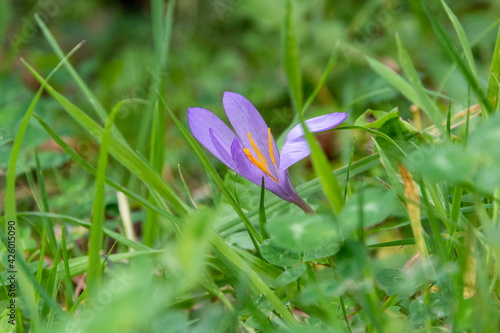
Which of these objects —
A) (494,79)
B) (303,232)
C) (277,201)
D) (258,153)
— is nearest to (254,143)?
(258,153)

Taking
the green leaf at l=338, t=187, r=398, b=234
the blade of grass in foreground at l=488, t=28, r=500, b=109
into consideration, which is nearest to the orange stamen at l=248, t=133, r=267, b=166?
the green leaf at l=338, t=187, r=398, b=234

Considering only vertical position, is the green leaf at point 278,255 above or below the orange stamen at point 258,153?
below

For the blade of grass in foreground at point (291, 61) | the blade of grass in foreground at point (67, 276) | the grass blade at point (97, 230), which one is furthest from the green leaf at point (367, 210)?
the blade of grass in foreground at point (67, 276)

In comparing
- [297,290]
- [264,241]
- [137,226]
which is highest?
[264,241]

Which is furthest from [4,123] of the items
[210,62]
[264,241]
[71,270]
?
[210,62]

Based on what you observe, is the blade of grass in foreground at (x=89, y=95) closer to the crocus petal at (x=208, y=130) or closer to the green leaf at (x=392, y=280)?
the crocus petal at (x=208, y=130)

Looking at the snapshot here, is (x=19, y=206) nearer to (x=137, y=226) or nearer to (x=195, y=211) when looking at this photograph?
(x=137, y=226)

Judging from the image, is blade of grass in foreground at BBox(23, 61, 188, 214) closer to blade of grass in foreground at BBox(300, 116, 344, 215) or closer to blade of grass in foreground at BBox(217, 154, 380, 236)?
blade of grass in foreground at BBox(217, 154, 380, 236)

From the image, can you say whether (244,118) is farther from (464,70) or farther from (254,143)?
(464,70)
